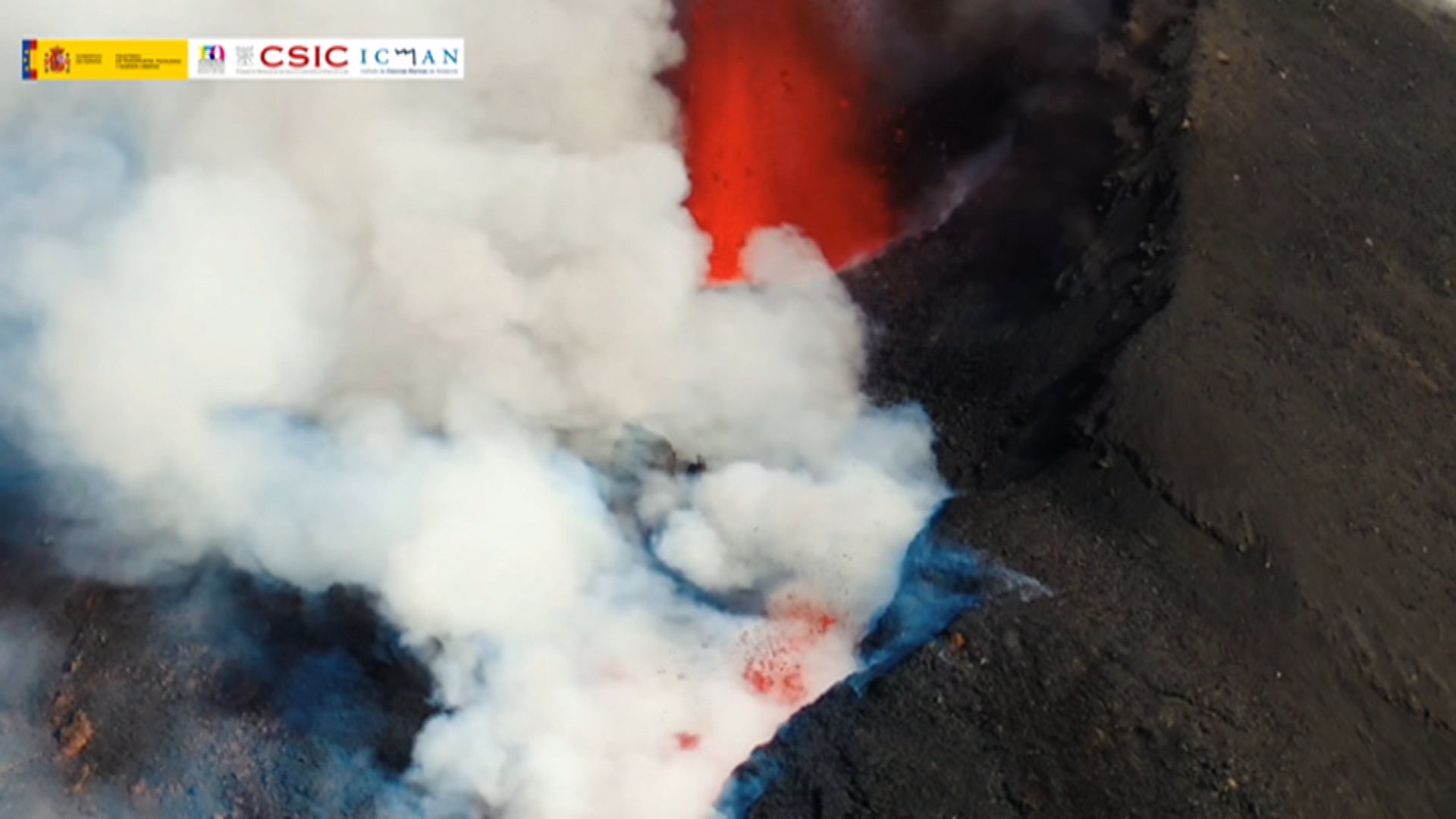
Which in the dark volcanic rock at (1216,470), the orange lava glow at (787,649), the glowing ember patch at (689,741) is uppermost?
the dark volcanic rock at (1216,470)

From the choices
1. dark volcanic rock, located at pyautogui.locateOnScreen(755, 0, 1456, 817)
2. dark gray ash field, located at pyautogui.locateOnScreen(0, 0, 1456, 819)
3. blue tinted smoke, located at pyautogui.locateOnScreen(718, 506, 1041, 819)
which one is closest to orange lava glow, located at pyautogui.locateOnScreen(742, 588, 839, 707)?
blue tinted smoke, located at pyautogui.locateOnScreen(718, 506, 1041, 819)

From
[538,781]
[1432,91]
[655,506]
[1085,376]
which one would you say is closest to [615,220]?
[655,506]

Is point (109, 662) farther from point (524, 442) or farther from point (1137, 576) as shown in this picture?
point (1137, 576)

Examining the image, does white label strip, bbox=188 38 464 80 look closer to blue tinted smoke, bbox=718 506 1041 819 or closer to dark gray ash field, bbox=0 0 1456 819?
dark gray ash field, bbox=0 0 1456 819

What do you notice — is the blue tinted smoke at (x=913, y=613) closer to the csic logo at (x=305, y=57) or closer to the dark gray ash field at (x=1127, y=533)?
the dark gray ash field at (x=1127, y=533)

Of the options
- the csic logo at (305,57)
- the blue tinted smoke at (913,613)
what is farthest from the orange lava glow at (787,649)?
the csic logo at (305,57)

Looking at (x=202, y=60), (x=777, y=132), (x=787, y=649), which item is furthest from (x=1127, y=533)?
(x=202, y=60)
